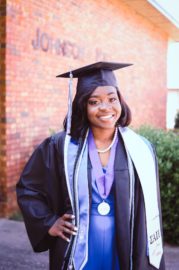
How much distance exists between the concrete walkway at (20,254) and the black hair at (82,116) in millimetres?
2202

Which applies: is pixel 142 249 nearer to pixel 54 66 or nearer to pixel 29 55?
pixel 29 55

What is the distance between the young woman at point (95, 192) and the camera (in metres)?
Answer: 2.31

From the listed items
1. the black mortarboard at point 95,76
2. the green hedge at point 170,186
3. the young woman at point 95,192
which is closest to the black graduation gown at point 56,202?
the young woman at point 95,192

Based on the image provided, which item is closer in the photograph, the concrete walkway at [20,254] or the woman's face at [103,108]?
the woman's face at [103,108]

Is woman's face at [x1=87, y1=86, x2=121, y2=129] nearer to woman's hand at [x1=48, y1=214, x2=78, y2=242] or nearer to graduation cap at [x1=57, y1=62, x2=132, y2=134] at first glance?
graduation cap at [x1=57, y1=62, x2=132, y2=134]

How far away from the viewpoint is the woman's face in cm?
242

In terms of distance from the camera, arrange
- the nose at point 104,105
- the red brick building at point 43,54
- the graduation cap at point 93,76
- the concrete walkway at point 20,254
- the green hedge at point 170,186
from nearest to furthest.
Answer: the nose at point 104,105, the graduation cap at point 93,76, the concrete walkway at point 20,254, the green hedge at point 170,186, the red brick building at point 43,54

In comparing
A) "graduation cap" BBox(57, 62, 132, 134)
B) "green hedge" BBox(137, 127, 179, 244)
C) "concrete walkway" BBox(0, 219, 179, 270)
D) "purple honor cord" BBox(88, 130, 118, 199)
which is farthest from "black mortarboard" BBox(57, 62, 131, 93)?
"green hedge" BBox(137, 127, 179, 244)

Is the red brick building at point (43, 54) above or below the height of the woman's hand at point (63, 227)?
above

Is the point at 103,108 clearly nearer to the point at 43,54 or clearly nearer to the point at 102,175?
the point at 102,175

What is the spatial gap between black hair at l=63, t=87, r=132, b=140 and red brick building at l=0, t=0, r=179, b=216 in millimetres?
3401

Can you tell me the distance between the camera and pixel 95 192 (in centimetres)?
230

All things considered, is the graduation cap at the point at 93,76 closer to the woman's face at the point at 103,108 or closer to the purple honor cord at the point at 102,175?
the woman's face at the point at 103,108

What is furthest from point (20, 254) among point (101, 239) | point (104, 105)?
point (104, 105)
